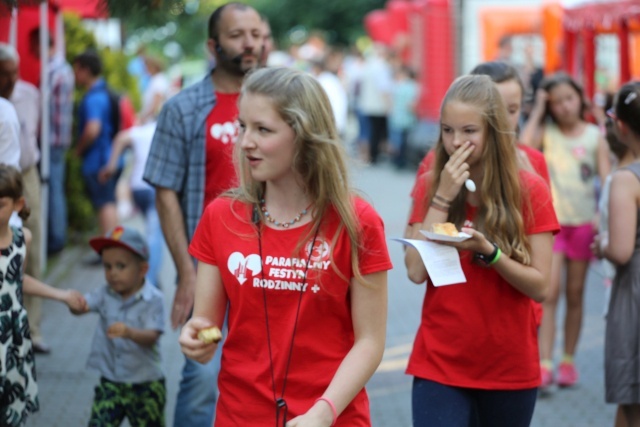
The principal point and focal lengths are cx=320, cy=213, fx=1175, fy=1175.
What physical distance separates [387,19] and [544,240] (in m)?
27.5

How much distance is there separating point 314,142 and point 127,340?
2408 millimetres

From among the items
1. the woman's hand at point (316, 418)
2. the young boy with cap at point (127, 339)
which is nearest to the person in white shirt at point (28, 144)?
the young boy with cap at point (127, 339)

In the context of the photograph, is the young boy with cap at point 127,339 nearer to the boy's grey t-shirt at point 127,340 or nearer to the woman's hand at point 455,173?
the boy's grey t-shirt at point 127,340

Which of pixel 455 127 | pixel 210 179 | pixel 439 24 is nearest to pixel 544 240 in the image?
pixel 455 127

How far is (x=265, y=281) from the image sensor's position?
3.28m

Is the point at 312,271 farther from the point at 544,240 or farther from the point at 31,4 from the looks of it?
the point at 31,4

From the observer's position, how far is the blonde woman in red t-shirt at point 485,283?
4043 mm

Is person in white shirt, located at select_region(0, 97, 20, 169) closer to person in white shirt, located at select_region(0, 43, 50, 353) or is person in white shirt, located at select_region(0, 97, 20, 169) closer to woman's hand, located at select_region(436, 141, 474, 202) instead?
person in white shirt, located at select_region(0, 43, 50, 353)

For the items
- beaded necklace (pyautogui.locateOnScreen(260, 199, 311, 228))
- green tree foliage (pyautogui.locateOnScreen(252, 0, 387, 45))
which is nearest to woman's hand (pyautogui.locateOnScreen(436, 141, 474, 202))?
beaded necklace (pyautogui.locateOnScreen(260, 199, 311, 228))

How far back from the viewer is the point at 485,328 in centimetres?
410

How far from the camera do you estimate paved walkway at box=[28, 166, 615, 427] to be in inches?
269

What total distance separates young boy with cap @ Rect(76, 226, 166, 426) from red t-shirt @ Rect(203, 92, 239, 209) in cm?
62

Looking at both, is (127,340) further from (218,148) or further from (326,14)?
(326,14)

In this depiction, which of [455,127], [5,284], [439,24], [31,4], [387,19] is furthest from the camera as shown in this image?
[387,19]
